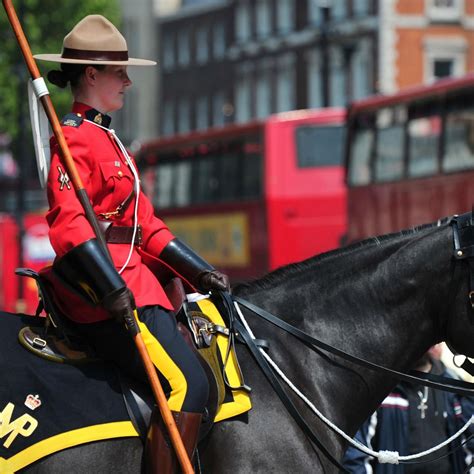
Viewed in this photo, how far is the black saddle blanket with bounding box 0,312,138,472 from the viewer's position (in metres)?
5.02

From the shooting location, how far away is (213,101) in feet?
216

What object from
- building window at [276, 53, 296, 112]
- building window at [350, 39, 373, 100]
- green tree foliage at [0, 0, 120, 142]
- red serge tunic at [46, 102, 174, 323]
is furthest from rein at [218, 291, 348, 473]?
building window at [276, 53, 296, 112]

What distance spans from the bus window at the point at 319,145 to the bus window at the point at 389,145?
282cm

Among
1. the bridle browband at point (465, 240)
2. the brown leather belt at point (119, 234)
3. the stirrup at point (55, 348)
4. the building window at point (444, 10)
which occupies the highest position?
the building window at point (444, 10)

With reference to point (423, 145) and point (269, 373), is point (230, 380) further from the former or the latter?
point (423, 145)

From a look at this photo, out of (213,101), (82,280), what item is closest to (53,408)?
(82,280)

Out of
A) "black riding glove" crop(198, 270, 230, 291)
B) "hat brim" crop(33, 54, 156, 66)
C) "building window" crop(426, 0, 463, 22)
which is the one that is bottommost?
"black riding glove" crop(198, 270, 230, 291)

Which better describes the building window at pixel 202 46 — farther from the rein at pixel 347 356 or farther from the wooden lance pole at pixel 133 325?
the wooden lance pole at pixel 133 325

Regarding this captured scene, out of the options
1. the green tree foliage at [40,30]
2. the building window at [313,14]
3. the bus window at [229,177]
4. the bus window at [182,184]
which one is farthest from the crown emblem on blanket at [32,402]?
the building window at [313,14]

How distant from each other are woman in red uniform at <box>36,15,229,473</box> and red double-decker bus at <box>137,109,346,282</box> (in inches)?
797

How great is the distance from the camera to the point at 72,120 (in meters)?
5.34

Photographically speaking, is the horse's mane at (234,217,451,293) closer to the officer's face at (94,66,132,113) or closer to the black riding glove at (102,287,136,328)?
the black riding glove at (102,287,136,328)

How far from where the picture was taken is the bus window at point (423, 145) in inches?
838

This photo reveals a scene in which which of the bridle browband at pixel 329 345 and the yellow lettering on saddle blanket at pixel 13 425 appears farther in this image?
the bridle browband at pixel 329 345
